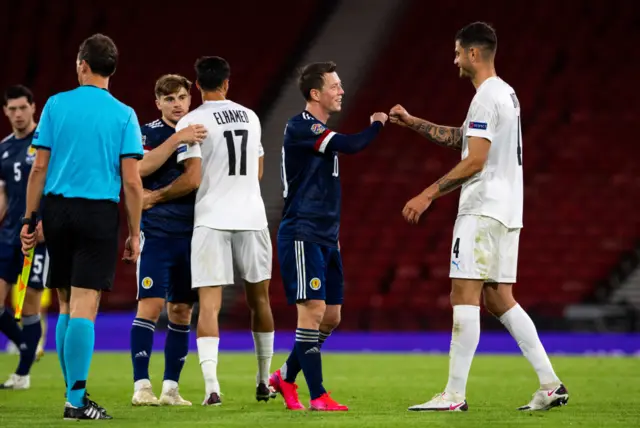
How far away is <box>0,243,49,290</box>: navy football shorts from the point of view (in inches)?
387

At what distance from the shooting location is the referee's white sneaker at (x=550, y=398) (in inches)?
288

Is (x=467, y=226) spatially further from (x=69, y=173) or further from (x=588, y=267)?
(x=588, y=267)

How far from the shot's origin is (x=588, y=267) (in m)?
19.6

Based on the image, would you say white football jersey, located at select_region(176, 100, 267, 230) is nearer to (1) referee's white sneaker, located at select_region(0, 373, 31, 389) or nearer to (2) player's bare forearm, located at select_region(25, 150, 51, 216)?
(2) player's bare forearm, located at select_region(25, 150, 51, 216)

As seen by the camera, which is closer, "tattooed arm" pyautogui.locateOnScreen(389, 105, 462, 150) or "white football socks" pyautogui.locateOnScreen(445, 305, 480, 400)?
"white football socks" pyautogui.locateOnScreen(445, 305, 480, 400)

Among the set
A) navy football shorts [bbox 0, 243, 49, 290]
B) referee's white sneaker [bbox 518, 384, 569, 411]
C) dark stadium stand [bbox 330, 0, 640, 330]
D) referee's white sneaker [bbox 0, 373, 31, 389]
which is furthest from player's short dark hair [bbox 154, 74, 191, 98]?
dark stadium stand [bbox 330, 0, 640, 330]

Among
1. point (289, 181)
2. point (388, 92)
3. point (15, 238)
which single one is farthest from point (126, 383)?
point (388, 92)

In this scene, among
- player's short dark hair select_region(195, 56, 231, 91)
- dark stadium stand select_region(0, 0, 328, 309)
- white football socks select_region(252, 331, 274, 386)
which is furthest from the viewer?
dark stadium stand select_region(0, 0, 328, 309)

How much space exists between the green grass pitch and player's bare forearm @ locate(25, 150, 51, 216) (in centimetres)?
125

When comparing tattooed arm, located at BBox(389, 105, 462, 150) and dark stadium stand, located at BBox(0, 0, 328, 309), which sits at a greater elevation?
dark stadium stand, located at BBox(0, 0, 328, 309)

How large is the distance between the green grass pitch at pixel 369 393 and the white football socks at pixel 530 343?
230mm

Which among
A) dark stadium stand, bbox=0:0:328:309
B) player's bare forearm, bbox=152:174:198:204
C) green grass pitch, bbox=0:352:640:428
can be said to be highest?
dark stadium stand, bbox=0:0:328:309

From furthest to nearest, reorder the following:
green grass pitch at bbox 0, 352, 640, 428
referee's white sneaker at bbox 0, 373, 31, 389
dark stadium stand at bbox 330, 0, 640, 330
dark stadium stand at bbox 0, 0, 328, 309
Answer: dark stadium stand at bbox 0, 0, 328, 309, dark stadium stand at bbox 330, 0, 640, 330, referee's white sneaker at bbox 0, 373, 31, 389, green grass pitch at bbox 0, 352, 640, 428

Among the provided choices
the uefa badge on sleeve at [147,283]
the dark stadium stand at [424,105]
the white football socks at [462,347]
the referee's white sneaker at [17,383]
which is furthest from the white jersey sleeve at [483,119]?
the dark stadium stand at [424,105]
